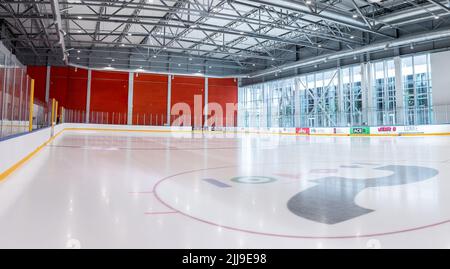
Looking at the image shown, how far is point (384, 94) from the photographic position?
26.4 m

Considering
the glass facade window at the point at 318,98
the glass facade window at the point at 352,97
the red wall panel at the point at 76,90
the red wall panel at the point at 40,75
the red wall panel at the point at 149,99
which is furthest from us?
the red wall panel at the point at 149,99

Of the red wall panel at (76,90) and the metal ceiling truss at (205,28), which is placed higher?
the metal ceiling truss at (205,28)

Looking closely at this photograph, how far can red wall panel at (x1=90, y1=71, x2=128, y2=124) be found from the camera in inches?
1329

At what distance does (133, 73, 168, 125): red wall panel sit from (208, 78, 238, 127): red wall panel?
6.03 metres

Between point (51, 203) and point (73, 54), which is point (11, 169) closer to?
point (51, 203)

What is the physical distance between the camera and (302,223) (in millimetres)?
2672

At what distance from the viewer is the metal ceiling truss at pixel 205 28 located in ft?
60.4

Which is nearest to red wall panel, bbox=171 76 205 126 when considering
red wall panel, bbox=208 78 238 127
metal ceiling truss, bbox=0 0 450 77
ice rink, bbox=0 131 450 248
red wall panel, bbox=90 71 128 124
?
metal ceiling truss, bbox=0 0 450 77

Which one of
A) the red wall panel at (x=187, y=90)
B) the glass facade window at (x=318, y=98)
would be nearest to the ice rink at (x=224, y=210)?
the glass facade window at (x=318, y=98)

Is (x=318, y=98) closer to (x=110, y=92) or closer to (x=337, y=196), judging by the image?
(x=110, y=92)

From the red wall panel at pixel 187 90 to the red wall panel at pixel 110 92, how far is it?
573cm

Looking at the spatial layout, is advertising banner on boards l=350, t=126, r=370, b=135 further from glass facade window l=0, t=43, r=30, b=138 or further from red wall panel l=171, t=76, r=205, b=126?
glass facade window l=0, t=43, r=30, b=138

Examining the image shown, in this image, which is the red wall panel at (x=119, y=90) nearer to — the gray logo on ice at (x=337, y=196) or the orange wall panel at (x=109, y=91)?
the orange wall panel at (x=109, y=91)

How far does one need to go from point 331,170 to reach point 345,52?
22018mm
